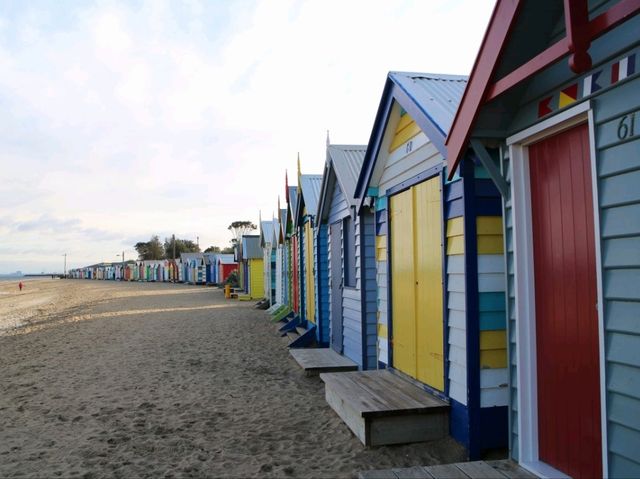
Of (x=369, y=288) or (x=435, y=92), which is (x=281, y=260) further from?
(x=435, y=92)

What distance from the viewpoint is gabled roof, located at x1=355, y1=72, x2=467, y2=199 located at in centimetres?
471

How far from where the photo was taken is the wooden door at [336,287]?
9.22 meters

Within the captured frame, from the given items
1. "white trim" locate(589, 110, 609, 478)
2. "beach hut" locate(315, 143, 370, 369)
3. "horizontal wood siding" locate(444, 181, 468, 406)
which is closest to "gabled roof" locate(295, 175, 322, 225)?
"beach hut" locate(315, 143, 370, 369)

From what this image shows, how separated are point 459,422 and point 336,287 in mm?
5066

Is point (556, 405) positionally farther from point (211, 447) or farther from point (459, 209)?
point (211, 447)

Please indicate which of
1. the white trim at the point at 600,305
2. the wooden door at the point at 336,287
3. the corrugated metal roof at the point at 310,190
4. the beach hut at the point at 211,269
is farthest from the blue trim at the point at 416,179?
the beach hut at the point at 211,269

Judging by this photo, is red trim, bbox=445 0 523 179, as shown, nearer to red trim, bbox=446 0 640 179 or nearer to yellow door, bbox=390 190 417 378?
red trim, bbox=446 0 640 179

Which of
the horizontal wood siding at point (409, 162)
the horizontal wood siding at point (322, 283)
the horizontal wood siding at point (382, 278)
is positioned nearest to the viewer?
the horizontal wood siding at point (409, 162)

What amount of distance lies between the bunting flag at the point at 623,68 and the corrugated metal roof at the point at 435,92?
1736 mm

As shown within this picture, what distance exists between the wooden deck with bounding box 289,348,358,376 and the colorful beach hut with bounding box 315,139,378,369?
0.16 metres

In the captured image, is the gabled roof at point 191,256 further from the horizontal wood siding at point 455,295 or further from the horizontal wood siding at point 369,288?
the horizontal wood siding at point 455,295

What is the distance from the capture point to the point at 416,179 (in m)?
5.57

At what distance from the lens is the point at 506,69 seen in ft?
12.1

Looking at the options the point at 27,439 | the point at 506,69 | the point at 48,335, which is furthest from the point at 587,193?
the point at 48,335
